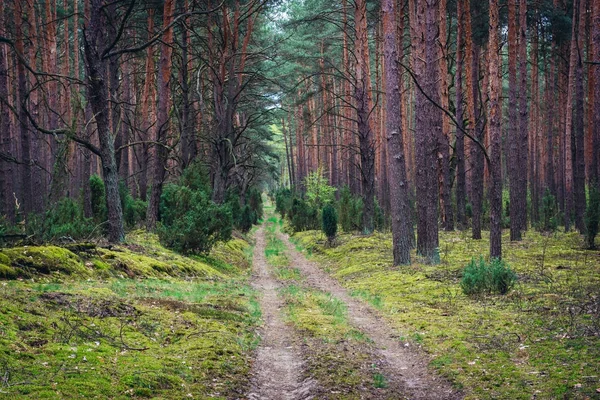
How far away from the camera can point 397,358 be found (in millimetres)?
6598

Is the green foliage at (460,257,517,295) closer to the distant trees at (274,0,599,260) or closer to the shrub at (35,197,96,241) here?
the distant trees at (274,0,599,260)

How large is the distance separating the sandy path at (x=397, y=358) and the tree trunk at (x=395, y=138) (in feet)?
9.60

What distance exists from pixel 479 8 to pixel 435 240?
516 inches

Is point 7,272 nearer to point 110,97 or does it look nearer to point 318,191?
point 110,97

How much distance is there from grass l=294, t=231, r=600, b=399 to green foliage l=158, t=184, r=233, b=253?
12.4 ft

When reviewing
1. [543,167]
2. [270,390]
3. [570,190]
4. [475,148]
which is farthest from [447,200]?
[543,167]

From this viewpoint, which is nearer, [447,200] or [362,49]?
[362,49]

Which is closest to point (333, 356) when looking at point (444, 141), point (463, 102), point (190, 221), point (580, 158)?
point (190, 221)

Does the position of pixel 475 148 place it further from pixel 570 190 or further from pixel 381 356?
pixel 381 356

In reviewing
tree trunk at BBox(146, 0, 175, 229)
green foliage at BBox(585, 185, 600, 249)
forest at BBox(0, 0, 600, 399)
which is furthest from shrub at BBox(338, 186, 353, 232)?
green foliage at BBox(585, 185, 600, 249)

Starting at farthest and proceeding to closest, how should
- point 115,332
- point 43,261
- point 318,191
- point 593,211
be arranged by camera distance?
point 318,191 < point 593,211 < point 43,261 < point 115,332

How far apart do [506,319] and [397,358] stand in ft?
6.91

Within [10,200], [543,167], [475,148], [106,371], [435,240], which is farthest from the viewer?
[543,167]

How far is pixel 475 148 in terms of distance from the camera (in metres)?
21.5
